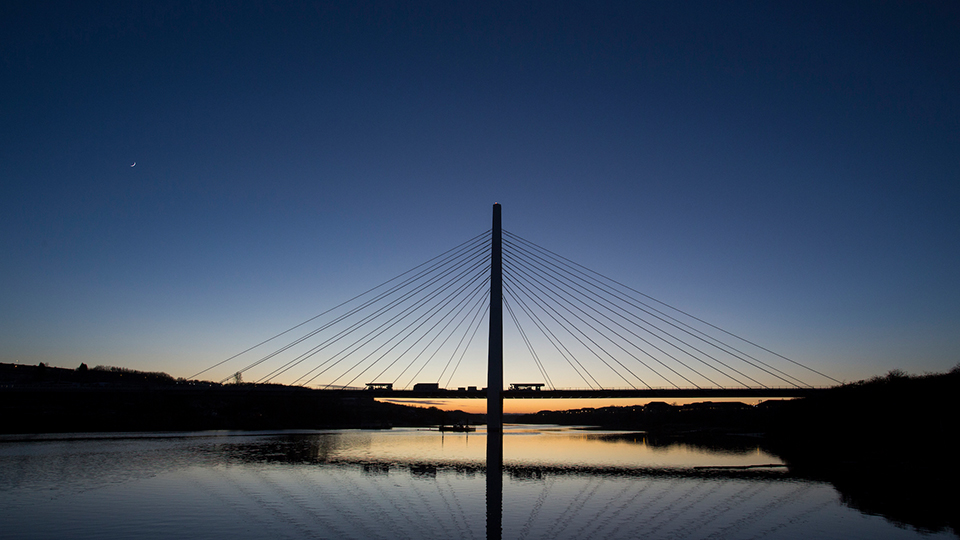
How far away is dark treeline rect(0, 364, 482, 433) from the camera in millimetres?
83312

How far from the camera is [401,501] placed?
97.8ft

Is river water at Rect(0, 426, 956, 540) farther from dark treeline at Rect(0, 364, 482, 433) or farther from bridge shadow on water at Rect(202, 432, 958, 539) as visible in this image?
dark treeline at Rect(0, 364, 482, 433)

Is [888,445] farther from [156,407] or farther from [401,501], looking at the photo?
[156,407]

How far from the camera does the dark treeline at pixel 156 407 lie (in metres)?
83.3

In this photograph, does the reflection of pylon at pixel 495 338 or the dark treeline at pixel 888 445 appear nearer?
the dark treeline at pixel 888 445

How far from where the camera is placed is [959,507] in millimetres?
28969

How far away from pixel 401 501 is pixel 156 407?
11168 cm

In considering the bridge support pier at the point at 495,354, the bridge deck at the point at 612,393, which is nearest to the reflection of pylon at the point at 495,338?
the bridge support pier at the point at 495,354

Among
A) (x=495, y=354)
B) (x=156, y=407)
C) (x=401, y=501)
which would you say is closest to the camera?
(x=401, y=501)

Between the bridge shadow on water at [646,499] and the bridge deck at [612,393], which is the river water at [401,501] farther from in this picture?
the bridge deck at [612,393]

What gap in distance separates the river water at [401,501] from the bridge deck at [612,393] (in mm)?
18506

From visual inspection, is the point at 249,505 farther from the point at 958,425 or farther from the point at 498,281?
the point at 958,425

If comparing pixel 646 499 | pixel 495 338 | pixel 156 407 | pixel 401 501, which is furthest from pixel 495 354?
pixel 156 407

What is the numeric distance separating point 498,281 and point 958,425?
43573mm
